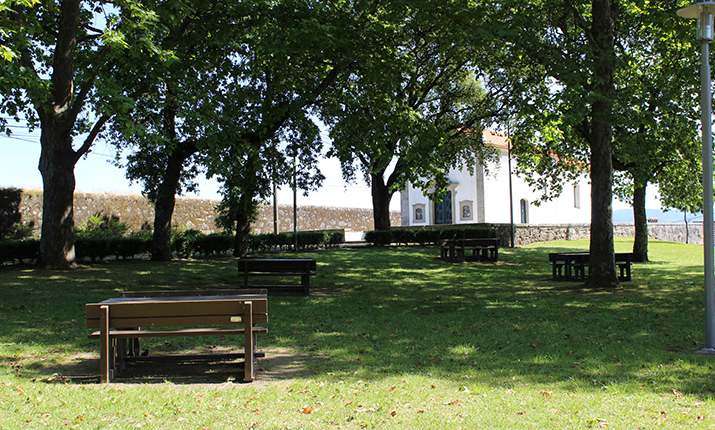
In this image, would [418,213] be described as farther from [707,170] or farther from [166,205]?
[707,170]

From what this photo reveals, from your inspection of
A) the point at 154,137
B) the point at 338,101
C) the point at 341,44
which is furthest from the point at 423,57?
the point at 154,137

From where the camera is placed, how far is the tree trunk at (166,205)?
A: 17.0 meters

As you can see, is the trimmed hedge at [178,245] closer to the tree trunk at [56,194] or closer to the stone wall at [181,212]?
the tree trunk at [56,194]

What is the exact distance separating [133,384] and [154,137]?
676cm

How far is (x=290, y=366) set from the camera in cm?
570

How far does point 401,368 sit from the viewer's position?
217 inches

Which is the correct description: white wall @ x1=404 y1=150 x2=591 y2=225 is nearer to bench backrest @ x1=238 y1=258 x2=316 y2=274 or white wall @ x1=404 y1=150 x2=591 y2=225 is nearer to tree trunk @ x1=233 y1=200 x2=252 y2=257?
tree trunk @ x1=233 y1=200 x2=252 y2=257

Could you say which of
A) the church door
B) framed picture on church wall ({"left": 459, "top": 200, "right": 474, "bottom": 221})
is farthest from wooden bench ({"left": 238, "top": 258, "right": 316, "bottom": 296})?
the church door

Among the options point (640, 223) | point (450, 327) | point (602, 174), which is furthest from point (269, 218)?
point (450, 327)

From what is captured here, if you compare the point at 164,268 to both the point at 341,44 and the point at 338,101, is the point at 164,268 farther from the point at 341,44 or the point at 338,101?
the point at 341,44

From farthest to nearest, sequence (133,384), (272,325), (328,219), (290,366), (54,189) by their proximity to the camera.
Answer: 1. (328,219)
2. (54,189)
3. (272,325)
4. (290,366)
5. (133,384)

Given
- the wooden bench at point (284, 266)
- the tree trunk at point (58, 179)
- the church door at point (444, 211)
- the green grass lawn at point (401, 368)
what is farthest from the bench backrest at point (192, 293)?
the church door at point (444, 211)

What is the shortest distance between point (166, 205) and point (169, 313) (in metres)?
13.4

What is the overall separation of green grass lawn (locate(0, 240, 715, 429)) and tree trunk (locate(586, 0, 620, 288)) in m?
0.71
